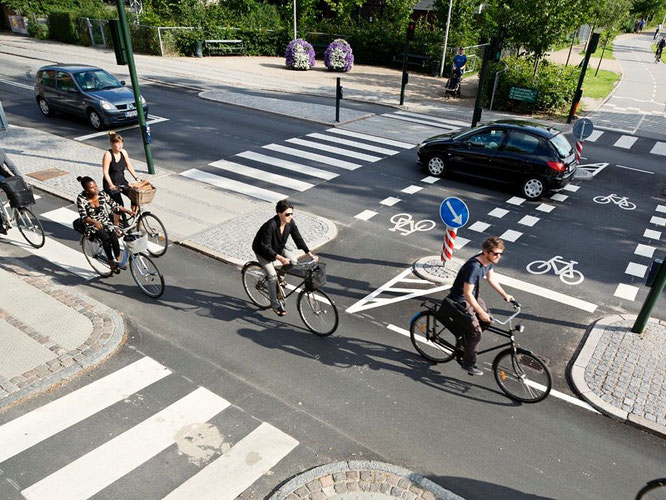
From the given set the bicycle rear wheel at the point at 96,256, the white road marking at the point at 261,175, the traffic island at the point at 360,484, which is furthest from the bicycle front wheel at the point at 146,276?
the white road marking at the point at 261,175

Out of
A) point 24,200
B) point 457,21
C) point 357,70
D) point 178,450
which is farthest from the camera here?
Result: point 357,70

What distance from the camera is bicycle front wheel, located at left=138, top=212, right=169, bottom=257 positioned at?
9148 millimetres

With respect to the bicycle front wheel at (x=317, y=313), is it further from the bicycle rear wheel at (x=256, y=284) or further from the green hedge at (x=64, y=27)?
the green hedge at (x=64, y=27)

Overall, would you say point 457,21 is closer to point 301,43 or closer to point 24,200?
point 301,43

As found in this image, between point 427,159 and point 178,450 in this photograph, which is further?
point 427,159

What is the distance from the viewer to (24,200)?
9.03 meters

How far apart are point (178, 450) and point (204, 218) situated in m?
6.21

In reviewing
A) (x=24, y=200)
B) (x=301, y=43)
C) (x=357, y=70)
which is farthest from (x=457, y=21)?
(x=24, y=200)

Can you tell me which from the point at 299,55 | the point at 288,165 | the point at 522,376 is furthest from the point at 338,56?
the point at 522,376

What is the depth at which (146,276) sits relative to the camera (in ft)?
25.6

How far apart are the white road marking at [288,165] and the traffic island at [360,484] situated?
9.13m

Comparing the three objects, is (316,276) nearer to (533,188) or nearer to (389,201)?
(389,201)

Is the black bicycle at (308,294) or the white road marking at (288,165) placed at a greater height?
the black bicycle at (308,294)

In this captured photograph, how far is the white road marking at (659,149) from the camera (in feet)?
54.1
